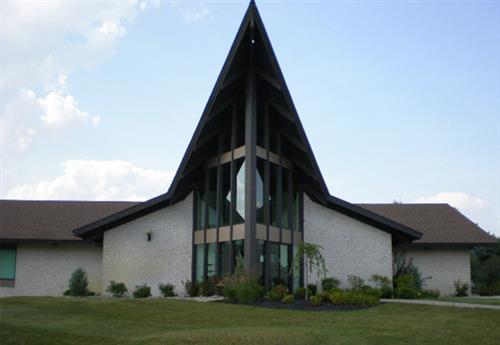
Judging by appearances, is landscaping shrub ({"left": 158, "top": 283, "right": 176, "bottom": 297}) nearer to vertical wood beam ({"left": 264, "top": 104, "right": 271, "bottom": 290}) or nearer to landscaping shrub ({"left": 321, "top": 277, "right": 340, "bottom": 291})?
vertical wood beam ({"left": 264, "top": 104, "right": 271, "bottom": 290})

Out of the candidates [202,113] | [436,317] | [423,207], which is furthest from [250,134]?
[423,207]

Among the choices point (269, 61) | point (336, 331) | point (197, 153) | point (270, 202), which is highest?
point (269, 61)

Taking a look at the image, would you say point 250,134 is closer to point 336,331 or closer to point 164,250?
point 164,250

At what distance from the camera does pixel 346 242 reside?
81.6ft

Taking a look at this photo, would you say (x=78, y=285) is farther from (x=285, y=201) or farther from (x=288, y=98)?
(x=288, y=98)

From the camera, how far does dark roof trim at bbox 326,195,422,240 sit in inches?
950

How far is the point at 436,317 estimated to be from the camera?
15.4 metres

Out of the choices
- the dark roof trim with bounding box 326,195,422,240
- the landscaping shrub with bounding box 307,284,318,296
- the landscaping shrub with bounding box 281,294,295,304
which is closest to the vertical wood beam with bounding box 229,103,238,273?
the landscaping shrub with bounding box 307,284,318,296

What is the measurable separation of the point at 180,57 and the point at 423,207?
17.9 metres

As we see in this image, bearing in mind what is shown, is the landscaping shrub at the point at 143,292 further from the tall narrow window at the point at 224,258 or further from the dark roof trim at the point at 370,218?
the dark roof trim at the point at 370,218

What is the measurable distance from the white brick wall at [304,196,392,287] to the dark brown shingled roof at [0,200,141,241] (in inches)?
439

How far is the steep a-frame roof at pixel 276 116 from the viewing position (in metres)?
19.9

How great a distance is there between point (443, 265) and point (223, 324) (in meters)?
16.7

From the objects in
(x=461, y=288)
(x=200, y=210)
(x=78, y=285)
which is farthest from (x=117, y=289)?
(x=461, y=288)
